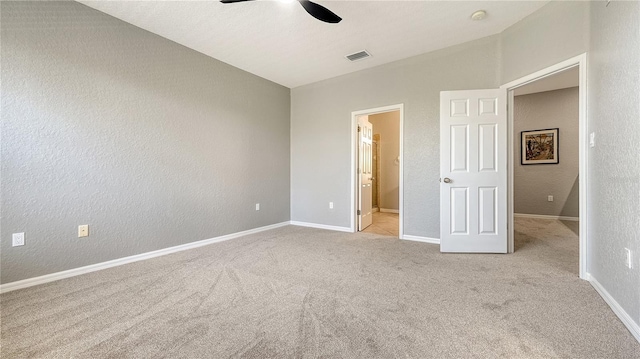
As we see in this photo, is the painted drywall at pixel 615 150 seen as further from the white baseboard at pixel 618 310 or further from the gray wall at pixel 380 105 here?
the gray wall at pixel 380 105

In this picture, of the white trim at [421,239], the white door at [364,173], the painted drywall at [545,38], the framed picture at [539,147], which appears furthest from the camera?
the framed picture at [539,147]

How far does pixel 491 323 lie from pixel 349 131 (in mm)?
3237

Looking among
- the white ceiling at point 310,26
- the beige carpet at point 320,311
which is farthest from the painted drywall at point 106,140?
the beige carpet at point 320,311

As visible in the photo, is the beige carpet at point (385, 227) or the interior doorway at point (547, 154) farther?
the interior doorway at point (547, 154)

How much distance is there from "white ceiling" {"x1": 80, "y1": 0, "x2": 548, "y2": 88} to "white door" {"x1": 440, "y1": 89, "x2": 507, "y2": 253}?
0.77 meters

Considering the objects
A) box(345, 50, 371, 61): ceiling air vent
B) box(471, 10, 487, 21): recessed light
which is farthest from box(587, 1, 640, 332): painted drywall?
box(345, 50, 371, 61): ceiling air vent

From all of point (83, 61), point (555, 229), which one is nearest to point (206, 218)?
point (83, 61)

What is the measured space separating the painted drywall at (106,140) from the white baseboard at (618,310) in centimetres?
390

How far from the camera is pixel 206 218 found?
341 centimetres

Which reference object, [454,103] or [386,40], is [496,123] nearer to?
[454,103]

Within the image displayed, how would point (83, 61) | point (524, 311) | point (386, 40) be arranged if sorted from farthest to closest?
1. point (386, 40)
2. point (83, 61)
3. point (524, 311)

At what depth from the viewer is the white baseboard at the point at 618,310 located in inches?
54.7

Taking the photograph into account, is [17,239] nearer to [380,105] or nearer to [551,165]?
[380,105]

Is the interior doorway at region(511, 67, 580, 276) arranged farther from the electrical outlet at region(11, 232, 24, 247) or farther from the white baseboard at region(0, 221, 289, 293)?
the electrical outlet at region(11, 232, 24, 247)
